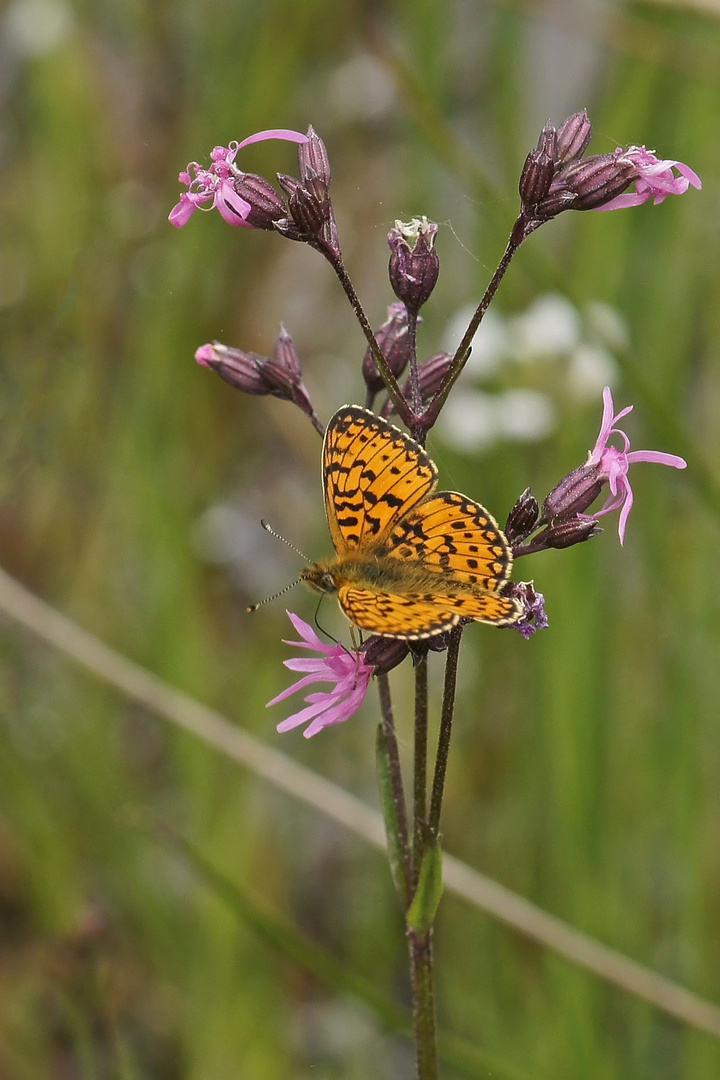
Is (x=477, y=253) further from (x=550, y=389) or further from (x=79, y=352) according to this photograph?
(x=79, y=352)

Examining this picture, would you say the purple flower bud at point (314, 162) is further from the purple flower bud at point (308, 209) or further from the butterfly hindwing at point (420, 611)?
the butterfly hindwing at point (420, 611)

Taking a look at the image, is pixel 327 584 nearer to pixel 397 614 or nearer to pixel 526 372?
pixel 397 614

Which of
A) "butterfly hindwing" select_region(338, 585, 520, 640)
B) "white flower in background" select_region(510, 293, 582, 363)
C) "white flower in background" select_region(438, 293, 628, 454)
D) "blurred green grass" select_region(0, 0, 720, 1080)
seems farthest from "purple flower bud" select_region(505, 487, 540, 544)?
"white flower in background" select_region(510, 293, 582, 363)

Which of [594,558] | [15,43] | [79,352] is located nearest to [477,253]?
[594,558]

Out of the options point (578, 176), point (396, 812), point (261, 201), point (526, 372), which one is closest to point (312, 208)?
point (261, 201)

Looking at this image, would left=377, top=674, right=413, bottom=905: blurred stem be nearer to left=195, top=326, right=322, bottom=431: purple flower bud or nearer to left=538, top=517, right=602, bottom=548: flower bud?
left=538, top=517, right=602, bottom=548: flower bud
